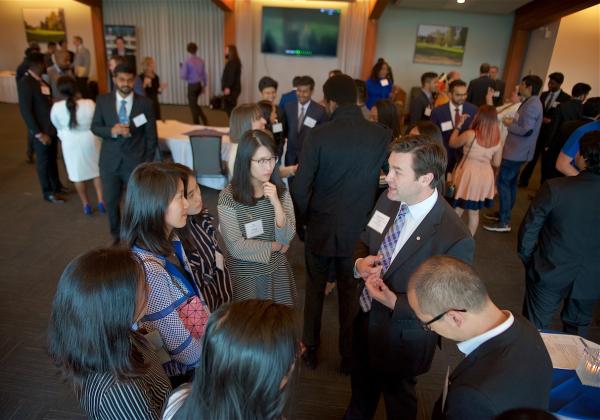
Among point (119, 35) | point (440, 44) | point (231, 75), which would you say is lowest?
point (231, 75)

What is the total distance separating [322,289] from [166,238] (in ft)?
3.92

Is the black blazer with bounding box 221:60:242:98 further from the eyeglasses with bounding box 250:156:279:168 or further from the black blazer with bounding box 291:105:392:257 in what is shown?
the eyeglasses with bounding box 250:156:279:168

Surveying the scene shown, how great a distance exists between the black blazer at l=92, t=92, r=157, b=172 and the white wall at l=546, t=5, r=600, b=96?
8.25m

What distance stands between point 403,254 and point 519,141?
3.69 m

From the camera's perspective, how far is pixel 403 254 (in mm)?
1562

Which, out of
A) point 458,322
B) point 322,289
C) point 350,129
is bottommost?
point 322,289

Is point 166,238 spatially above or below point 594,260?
above

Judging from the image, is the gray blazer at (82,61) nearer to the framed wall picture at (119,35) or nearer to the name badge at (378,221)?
the framed wall picture at (119,35)

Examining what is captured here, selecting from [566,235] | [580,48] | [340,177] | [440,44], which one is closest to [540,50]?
[580,48]

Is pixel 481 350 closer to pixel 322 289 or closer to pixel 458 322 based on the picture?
pixel 458 322

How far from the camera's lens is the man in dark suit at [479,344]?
99 centimetres

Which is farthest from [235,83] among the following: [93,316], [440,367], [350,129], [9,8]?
[9,8]

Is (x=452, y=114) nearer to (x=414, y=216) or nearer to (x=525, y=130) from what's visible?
(x=525, y=130)

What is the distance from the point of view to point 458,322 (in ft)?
3.64
